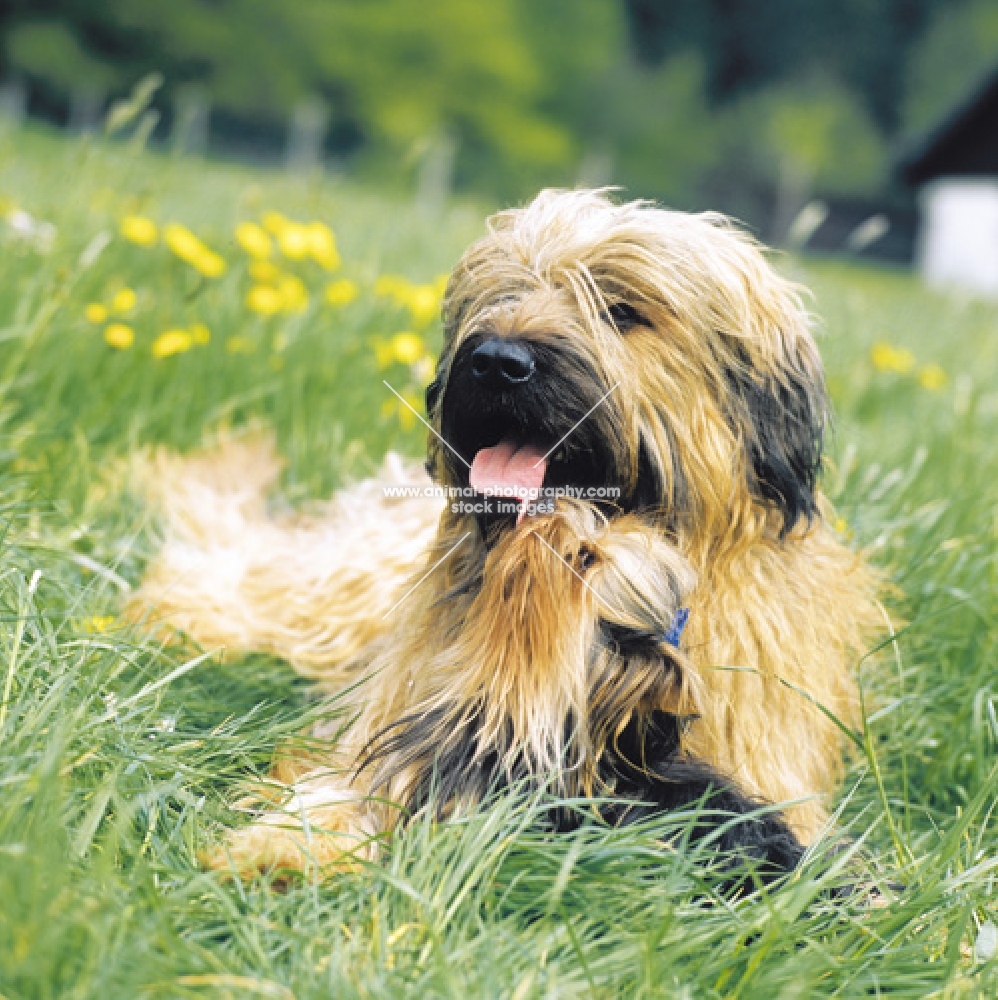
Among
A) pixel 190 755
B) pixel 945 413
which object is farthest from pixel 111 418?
pixel 945 413

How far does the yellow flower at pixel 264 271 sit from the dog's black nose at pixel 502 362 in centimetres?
284

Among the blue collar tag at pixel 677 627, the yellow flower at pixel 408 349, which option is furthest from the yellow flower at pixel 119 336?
the blue collar tag at pixel 677 627

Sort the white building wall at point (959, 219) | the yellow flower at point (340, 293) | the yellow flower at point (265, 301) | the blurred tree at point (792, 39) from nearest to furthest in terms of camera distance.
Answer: the yellow flower at point (265, 301) → the yellow flower at point (340, 293) → the white building wall at point (959, 219) → the blurred tree at point (792, 39)

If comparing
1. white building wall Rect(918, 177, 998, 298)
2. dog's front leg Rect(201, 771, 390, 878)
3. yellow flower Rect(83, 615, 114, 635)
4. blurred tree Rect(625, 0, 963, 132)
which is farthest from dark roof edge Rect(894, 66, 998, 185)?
dog's front leg Rect(201, 771, 390, 878)

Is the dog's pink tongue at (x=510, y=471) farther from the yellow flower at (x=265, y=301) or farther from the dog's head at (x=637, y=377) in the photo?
the yellow flower at (x=265, y=301)

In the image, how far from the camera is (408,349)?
4.46 m

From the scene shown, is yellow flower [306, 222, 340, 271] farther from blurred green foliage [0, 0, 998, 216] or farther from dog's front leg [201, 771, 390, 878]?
blurred green foliage [0, 0, 998, 216]

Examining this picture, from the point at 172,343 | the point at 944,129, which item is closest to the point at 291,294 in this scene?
the point at 172,343

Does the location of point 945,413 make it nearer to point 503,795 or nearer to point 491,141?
point 503,795

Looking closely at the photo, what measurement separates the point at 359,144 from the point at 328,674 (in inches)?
1251

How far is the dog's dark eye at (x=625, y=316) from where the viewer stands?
7.86 feet

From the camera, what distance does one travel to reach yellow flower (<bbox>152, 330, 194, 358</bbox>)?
3883 millimetres

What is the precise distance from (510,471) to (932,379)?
407 cm

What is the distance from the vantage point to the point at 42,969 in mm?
1527
